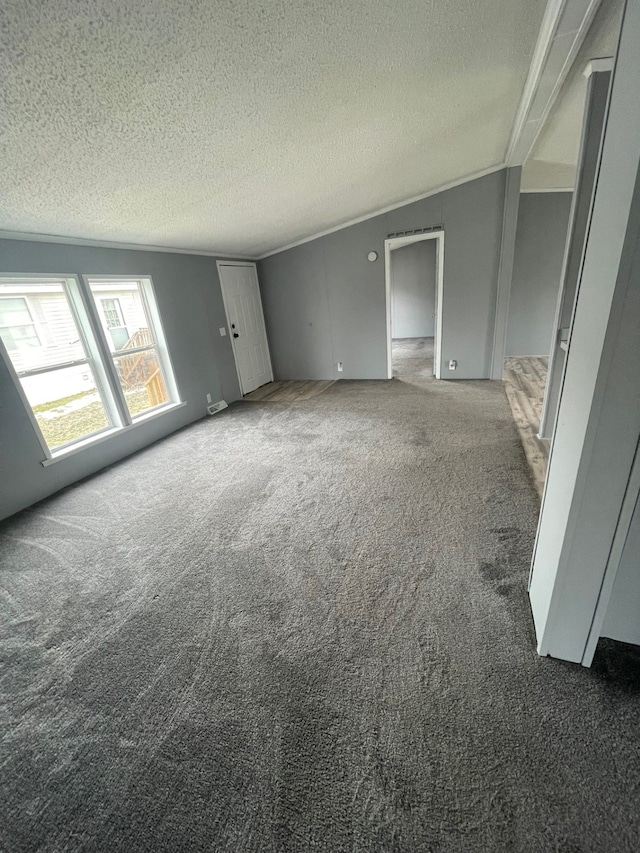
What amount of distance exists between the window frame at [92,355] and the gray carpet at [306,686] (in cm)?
94

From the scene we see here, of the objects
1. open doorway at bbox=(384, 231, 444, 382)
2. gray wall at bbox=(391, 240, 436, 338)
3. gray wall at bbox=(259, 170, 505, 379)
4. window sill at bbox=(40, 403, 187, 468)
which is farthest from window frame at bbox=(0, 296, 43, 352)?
gray wall at bbox=(391, 240, 436, 338)

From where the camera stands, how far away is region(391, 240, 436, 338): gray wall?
8172 millimetres

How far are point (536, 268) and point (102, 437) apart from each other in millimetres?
7034

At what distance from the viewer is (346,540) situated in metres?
2.16

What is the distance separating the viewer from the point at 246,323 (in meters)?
5.66

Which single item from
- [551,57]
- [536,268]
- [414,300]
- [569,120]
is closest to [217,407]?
[551,57]

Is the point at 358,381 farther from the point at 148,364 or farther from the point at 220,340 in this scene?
the point at 148,364

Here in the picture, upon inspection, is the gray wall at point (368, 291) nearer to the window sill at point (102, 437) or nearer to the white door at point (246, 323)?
the white door at point (246, 323)

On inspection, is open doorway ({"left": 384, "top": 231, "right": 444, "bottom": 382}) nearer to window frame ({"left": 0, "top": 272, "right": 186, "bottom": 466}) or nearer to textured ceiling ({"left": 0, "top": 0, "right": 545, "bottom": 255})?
textured ceiling ({"left": 0, "top": 0, "right": 545, "bottom": 255})

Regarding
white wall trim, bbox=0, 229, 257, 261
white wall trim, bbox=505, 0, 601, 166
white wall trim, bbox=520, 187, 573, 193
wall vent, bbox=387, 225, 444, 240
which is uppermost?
white wall trim, bbox=520, 187, 573, 193

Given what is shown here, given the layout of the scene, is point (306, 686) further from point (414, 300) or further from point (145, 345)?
point (414, 300)

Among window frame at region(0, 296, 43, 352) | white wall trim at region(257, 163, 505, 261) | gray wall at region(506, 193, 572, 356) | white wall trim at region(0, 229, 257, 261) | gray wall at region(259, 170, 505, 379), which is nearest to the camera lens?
white wall trim at region(0, 229, 257, 261)

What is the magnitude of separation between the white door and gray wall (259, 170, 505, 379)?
0.20 meters

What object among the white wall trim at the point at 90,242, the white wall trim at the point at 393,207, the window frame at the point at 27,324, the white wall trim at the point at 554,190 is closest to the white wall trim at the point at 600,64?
the white wall trim at the point at 393,207
